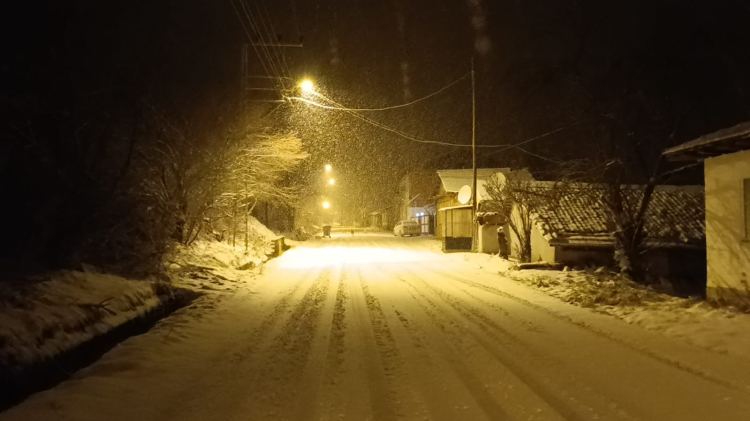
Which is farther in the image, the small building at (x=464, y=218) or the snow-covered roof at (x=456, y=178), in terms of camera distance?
the snow-covered roof at (x=456, y=178)

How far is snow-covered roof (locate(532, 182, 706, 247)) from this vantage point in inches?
723

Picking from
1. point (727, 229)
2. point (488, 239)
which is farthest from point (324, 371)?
point (488, 239)

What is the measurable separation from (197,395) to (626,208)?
521 inches

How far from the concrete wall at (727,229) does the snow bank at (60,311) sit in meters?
11.5

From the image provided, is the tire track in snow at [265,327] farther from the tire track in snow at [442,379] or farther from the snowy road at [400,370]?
the tire track in snow at [442,379]

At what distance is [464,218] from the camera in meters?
32.3

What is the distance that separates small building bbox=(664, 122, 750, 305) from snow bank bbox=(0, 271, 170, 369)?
11179 millimetres

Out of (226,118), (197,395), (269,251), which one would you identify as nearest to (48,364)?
(197,395)

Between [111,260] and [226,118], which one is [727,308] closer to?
[111,260]

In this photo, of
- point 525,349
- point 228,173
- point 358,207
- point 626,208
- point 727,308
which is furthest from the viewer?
point 358,207

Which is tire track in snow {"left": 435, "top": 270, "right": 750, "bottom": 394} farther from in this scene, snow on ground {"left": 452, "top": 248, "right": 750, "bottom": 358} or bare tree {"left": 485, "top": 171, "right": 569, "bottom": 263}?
bare tree {"left": 485, "top": 171, "right": 569, "bottom": 263}

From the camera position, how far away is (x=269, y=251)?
80.3ft

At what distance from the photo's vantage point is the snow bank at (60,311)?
6.29m

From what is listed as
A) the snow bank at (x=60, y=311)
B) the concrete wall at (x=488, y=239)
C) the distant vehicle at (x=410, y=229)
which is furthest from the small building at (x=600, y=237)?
the distant vehicle at (x=410, y=229)
